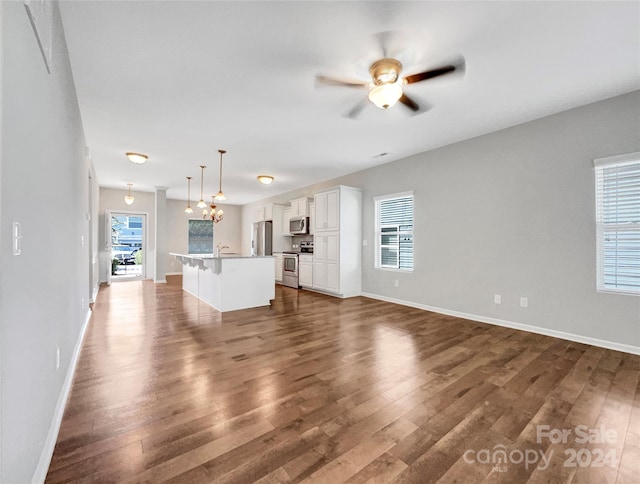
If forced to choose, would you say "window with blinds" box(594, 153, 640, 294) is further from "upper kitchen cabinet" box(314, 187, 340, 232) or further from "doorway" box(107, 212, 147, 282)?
"doorway" box(107, 212, 147, 282)

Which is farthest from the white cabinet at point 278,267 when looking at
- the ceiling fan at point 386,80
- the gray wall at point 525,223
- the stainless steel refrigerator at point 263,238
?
the ceiling fan at point 386,80

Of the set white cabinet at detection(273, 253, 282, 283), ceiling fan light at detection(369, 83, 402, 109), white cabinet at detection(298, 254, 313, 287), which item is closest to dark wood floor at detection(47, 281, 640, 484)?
ceiling fan light at detection(369, 83, 402, 109)

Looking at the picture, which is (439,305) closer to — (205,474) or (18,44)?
(205,474)

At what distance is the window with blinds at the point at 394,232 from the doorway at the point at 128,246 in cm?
728

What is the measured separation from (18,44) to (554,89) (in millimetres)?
4236

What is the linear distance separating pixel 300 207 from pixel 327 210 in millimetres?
1417

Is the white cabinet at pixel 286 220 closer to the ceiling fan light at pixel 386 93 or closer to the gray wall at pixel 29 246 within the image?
the ceiling fan light at pixel 386 93

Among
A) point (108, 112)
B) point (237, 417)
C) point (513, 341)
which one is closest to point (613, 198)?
point (513, 341)

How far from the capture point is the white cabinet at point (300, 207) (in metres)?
7.29

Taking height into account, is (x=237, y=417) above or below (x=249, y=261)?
below

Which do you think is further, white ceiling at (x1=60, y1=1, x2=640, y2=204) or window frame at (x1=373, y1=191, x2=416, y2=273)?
window frame at (x1=373, y1=191, x2=416, y2=273)

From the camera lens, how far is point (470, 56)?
7.99 feet

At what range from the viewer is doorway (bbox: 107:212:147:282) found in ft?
27.6

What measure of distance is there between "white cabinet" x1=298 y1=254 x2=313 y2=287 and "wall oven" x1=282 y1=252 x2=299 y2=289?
0.34 feet
